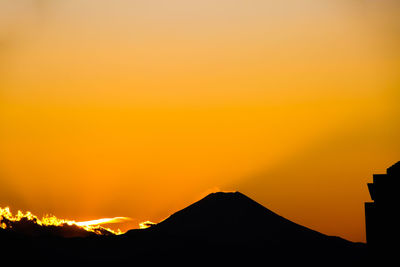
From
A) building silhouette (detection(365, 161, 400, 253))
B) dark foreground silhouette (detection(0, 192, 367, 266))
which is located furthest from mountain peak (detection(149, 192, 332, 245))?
building silhouette (detection(365, 161, 400, 253))

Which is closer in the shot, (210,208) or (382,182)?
(382,182)

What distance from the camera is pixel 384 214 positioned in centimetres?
4434

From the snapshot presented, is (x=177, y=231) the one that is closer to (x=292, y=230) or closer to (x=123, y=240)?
(x=123, y=240)

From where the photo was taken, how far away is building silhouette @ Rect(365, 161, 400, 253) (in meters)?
43.6

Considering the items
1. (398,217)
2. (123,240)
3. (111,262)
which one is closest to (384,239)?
(398,217)

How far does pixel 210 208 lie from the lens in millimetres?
106125

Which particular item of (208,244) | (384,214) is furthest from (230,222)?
(384,214)

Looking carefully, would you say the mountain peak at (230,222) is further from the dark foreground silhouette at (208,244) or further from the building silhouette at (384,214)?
the building silhouette at (384,214)

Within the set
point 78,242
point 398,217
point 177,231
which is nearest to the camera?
point 398,217

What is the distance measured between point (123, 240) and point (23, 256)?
15506mm

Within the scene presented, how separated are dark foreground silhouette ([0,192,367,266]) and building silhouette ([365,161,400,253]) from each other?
41.4 meters

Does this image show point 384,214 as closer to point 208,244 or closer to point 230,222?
point 208,244

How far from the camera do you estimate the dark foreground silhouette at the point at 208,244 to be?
88.4 m

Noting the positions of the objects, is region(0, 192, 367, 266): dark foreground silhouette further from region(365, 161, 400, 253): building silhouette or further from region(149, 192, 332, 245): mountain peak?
region(365, 161, 400, 253): building silhouette
